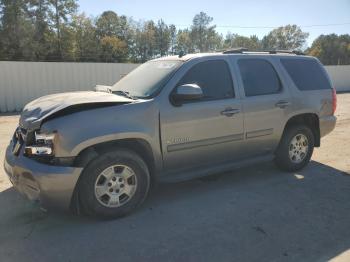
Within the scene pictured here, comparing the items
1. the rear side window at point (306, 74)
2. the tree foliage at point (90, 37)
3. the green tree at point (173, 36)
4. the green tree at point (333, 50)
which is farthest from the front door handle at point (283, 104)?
the green tree at point (333, 50)

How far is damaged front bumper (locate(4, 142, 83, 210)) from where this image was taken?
3846 millimetres

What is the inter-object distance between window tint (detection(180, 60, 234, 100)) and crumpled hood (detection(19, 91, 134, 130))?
0.98 metres

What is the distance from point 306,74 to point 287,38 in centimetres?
9263

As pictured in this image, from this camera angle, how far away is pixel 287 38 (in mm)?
92688

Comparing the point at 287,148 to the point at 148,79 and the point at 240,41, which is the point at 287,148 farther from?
the point at 240,41

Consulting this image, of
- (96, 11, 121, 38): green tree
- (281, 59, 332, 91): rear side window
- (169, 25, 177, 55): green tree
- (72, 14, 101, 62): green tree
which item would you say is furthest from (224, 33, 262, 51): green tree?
(281, 59, 332, 91): rear side window

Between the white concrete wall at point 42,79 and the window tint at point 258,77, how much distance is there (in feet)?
44.1

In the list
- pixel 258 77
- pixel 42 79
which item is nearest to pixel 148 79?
pixel 258 77

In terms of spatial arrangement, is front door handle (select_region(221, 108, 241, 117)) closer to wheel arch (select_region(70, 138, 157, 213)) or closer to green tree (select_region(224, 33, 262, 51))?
wheel arch (select_region(70, 138, 157, 213))

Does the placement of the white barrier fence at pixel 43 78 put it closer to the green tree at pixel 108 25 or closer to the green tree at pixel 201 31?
the green tree at pixel 108 25

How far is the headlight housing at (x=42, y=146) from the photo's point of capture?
12.8ft

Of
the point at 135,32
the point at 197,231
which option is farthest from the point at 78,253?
the point at 135,32

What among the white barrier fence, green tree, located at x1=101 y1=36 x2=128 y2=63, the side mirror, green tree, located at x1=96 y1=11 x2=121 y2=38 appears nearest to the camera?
the side mirror

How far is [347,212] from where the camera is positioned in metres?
4.62
